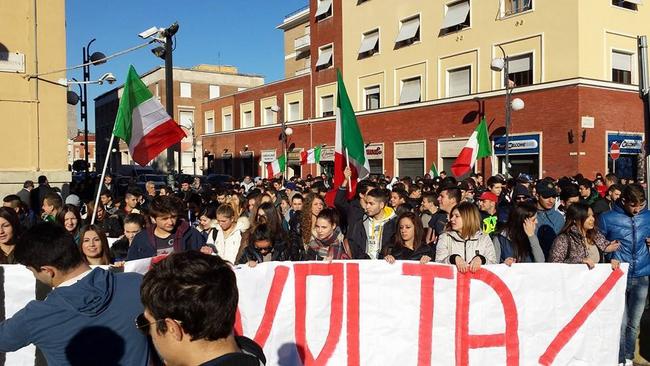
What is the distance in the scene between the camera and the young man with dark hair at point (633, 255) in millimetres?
5438

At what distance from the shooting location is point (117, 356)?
260 cm

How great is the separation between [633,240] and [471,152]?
9059 mm

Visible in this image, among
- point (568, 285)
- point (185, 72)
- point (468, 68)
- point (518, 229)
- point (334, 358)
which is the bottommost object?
point (334, 358)

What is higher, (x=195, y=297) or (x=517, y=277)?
(x=195, y=297)

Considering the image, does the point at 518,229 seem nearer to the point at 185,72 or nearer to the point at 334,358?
the point at 334,358

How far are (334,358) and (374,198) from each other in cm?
192

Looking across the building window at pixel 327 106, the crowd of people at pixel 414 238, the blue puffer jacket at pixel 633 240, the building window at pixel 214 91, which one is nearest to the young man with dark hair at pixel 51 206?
the crowd of people at pixel 414 238

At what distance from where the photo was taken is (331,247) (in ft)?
17.9

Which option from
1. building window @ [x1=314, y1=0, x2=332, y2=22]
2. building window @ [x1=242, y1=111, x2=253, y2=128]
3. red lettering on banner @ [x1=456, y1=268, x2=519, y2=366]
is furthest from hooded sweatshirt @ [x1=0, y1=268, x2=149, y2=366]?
building window @ [x1=242, y1=111, x2=253, y2=128]

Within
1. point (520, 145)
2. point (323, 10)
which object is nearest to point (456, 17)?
point (520, 145)

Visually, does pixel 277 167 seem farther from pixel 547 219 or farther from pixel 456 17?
pixel 456 17

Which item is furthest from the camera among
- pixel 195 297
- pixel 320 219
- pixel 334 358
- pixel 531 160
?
pixel 531 160

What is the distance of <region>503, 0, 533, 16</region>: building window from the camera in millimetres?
22881

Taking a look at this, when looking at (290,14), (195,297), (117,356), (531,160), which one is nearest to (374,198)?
(117,356)
